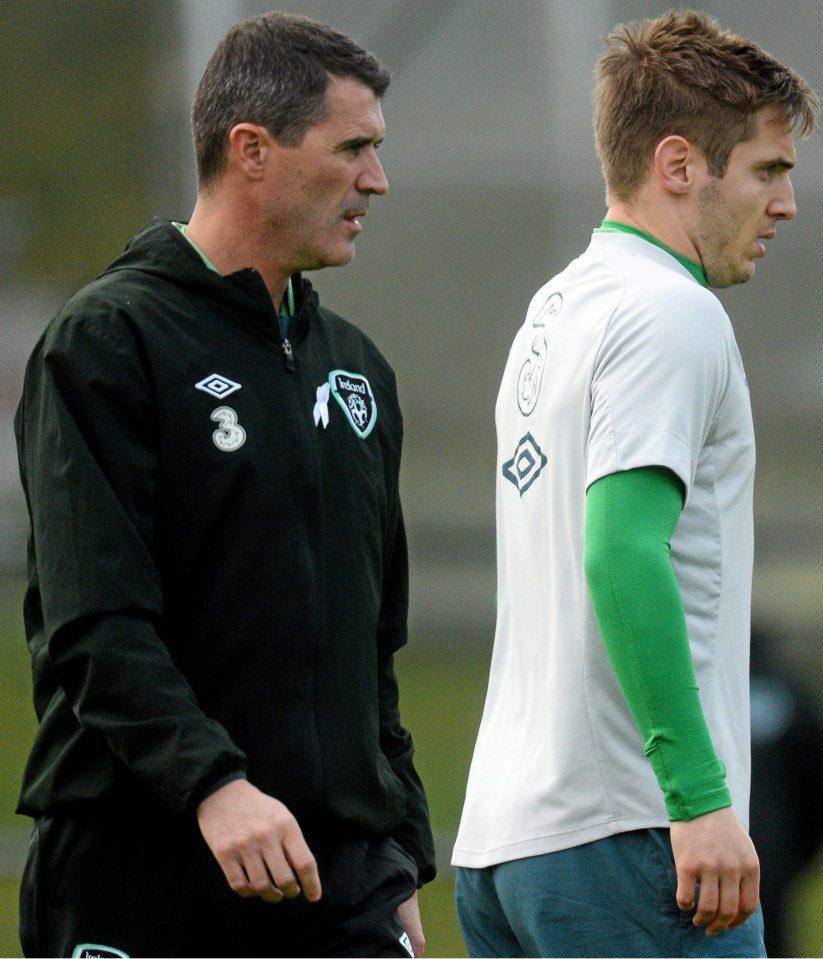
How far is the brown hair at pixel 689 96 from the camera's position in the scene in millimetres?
2002

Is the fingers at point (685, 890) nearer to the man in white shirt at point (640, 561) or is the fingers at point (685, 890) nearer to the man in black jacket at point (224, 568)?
the man in white shirt at point (640, 561)

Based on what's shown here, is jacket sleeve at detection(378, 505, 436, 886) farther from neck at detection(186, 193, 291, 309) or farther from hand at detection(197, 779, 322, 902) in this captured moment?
hand at detection(197, 779, 322, 902)

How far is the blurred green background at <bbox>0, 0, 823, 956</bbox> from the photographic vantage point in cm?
447

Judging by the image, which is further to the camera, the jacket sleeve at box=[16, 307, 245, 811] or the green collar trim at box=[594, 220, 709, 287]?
the green collar trim at box=[594, 220, 709, 287]

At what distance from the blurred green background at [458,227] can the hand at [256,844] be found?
2822mm

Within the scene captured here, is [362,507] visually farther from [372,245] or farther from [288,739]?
[372,245]

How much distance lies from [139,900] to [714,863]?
636mm

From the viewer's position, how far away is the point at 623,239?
6.47 feet

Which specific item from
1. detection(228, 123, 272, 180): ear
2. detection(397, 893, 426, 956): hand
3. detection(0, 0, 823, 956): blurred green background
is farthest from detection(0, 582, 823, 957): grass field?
detection(228, 123, 272, 180): ear

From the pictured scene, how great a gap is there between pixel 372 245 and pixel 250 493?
276 centimetres

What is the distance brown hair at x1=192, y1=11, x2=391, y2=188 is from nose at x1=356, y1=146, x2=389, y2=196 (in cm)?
8

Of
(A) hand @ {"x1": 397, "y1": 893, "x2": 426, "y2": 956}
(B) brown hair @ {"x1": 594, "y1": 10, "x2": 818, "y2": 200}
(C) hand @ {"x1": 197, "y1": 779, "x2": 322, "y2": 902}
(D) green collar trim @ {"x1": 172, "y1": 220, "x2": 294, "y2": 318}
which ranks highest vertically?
(B) brown hair @ {"x1": 594, "y1": 10, "x2": 818, "y2": 200}

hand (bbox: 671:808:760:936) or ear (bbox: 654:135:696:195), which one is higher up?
ear (bbox: 654:135:696:195)

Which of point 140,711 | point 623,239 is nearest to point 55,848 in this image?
point 140,711
